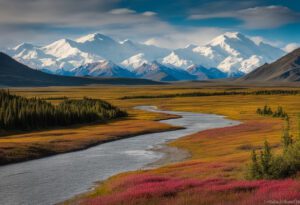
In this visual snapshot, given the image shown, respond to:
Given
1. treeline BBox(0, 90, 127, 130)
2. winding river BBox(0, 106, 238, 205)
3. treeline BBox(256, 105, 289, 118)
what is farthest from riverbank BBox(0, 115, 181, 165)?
treeline BBox(256, 105, 289, 118)

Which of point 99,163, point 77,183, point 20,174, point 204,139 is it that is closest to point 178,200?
point 77,183

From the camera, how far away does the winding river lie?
40.5m

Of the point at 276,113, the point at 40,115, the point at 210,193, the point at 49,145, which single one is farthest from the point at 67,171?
the point at 276,113

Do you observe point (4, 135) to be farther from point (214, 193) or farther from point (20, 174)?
point (214, 193)

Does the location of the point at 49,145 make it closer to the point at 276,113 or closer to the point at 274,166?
the point at 274,166

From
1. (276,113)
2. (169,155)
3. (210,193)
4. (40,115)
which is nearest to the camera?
(210,193)

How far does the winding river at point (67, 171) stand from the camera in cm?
4049

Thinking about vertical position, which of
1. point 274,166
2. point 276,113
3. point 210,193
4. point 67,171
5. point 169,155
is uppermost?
point 274,166

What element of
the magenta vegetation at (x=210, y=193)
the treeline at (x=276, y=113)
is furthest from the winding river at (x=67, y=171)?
the treeline at (x=276, y=113)

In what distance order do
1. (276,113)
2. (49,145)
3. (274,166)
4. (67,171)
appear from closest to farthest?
(274,166) → (67,171) → (49,145) → (276,113)

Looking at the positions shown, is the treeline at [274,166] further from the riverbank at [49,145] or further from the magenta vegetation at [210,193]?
the riverbank at [49,145]

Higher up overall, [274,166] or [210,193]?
[274,166]

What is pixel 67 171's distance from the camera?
176ft

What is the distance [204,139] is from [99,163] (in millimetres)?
29301
